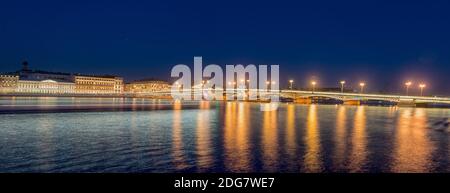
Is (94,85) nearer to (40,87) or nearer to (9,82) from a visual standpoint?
(40,87)

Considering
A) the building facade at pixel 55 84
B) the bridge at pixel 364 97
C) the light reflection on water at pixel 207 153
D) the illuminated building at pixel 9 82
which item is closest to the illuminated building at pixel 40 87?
the building facade at pixel 55 84

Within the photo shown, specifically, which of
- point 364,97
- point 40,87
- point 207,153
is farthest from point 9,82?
point 207,153

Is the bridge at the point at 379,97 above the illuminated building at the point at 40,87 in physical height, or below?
below

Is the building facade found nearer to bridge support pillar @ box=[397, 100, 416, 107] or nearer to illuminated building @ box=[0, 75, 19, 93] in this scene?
illuminated building @ box=[0, 75, 19, 93]

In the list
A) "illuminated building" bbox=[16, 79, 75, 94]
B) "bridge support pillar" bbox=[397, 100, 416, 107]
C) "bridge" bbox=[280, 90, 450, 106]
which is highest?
"illuminated building" bbox=[16, 79, 75, 94]

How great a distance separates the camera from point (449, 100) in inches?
3280

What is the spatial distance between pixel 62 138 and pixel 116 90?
170 m

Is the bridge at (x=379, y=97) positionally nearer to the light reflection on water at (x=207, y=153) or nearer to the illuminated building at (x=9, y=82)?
the light reflection on water at (x=207, y=153)

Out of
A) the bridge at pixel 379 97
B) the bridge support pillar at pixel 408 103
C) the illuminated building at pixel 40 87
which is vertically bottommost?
the bridge support pillar at pixel 408 103

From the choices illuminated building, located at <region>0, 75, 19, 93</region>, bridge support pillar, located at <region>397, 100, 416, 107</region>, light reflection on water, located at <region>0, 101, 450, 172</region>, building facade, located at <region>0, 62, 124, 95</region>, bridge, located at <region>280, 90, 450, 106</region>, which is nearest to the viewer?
light reflection on water, located at <region>0, 101, 450, 172</region>

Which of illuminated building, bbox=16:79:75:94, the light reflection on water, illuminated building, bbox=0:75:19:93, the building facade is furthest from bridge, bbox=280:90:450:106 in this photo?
illuminated building, bbox=0:75:19:93

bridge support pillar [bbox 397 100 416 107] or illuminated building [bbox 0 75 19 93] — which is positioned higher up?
illuminated building [bbox 0 75 19 93]
